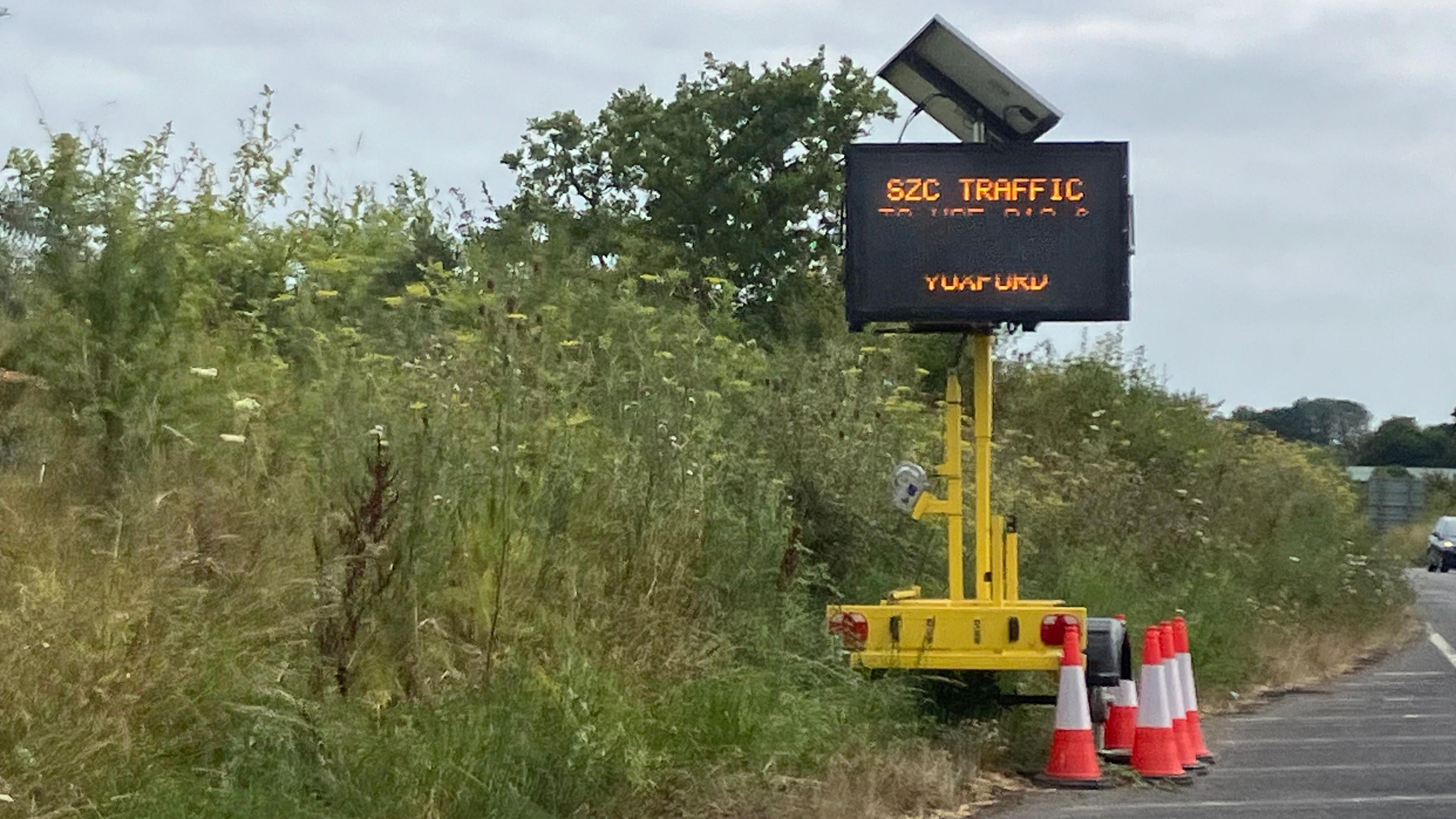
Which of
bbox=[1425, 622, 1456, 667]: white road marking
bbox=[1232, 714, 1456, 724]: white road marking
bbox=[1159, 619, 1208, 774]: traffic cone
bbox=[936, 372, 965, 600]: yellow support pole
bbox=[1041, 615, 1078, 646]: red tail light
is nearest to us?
bbox=[1041, 615, 1078, 646]: red tail light

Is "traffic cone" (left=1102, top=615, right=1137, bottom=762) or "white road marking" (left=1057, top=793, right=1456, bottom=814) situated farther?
"traffic cone" (left=1102, top=615, right=1137, bottom=762)

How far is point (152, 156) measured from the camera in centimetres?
1130

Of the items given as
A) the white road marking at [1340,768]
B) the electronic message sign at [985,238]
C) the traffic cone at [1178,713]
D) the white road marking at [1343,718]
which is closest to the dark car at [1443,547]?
Result: the white road marking at [1343,718]

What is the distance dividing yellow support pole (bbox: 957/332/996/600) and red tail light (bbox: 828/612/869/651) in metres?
1.07

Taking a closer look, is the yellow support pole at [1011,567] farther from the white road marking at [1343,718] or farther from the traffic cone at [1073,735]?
the white road marking at [1343,718]

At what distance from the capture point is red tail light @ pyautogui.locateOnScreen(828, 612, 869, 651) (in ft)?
36.9

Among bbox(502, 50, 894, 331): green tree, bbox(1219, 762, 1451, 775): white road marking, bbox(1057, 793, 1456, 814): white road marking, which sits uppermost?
bbox(502, 50, 894, 331): green tree

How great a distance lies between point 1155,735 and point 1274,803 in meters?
1.09

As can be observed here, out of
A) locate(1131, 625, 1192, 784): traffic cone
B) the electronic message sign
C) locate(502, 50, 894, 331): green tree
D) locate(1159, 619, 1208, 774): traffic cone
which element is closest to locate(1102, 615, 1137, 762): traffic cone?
locate(1159, 619, 1208, 774): traffic cone

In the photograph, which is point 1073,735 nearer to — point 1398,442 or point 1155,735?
point 1155,735

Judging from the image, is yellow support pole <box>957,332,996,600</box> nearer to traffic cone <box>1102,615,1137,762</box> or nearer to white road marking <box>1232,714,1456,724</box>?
traffic cone <box>1102,615,1137,762</box>

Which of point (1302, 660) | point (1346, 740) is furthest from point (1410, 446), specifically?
point (1346, 740)

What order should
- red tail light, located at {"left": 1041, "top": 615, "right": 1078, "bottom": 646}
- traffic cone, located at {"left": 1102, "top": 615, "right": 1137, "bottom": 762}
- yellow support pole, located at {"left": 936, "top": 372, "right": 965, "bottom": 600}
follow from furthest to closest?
yellow support pole, located at {"left": 936, "top": 372, "right": 965, "bottom": 600}, traffic cone, located at {"left": 1102, "top": 615, "right": 1137, "bottom": 762}, red tail light, located at {"left": 1041, "top": 615, "right": 1078, "bottom": 646}

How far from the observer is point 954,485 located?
1227 cm
